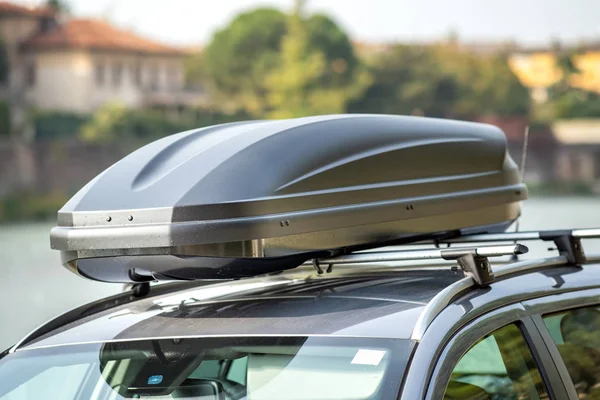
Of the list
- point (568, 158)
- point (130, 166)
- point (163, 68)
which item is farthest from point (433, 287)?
point (163, 68)

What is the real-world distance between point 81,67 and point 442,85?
94.4 ft

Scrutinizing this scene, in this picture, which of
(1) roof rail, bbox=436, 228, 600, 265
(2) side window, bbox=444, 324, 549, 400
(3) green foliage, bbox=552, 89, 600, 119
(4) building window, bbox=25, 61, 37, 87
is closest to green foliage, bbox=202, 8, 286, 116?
(4) building window, bbox=25, 61, 37, 87

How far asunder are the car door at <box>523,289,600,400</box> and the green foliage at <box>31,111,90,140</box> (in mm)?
74638

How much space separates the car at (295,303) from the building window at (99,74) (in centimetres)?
8427

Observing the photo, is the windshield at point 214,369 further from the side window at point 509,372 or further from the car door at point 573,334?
the car door at point 573,334

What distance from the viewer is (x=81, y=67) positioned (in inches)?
3361

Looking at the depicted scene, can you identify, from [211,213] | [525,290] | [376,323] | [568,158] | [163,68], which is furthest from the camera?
[163,68]

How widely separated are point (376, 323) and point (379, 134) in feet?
2.35

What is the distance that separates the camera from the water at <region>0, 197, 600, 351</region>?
4706 cm

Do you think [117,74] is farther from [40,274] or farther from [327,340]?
[327,340]

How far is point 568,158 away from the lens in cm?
7719

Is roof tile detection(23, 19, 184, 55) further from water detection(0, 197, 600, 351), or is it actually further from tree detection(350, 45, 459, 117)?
water detection(0, 197, 600, 351)

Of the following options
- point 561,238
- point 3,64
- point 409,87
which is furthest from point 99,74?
point 561,238

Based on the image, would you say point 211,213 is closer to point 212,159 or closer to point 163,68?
point 212,159
